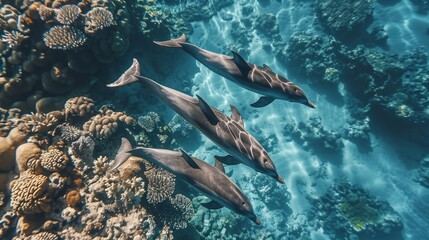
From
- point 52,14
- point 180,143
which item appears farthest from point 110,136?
point 180,143

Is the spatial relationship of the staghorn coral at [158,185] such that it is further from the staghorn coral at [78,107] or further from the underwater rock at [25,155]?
the underwater rock at [25,155]

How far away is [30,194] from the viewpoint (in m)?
4.93

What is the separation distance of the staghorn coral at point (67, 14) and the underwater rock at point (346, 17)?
44.2 feet

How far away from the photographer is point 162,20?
1163cm

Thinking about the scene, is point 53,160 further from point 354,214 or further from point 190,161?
point 354,214

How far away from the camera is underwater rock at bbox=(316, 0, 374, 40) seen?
14375 mm

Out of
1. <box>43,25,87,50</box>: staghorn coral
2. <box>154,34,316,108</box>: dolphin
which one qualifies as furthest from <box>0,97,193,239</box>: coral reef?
<box>154,34,316,108</box>: dolphin

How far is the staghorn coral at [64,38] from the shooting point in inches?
267

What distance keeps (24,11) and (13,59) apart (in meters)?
1.47

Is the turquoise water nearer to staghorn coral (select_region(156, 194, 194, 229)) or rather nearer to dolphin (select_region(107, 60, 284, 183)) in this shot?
staghorn coral (select_region(156, 194, 194, 229))

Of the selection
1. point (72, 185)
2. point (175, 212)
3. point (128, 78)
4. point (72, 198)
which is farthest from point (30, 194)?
point (175, 212)

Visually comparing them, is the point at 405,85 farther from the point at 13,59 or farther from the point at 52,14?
the point at 13,59

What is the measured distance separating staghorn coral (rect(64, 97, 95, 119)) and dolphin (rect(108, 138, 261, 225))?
3113 millimetres

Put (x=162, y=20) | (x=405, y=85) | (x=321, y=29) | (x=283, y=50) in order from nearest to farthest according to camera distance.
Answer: (x=162, y=20) → (x=405, y=85) → (x=283, y=50) → (x=321, y=29)
